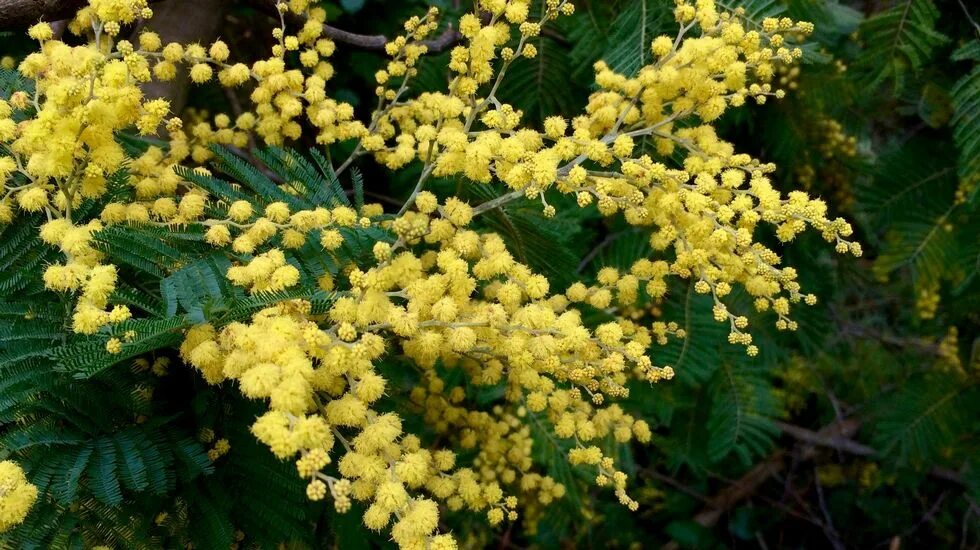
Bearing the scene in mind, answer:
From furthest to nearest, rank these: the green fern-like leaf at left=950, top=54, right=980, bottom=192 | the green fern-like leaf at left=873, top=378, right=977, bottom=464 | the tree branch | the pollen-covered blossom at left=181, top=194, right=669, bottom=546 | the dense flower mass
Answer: the green fern-like leaf at left=873, top=378, right=977, bottom=464, the green fern-like leaf at left=950, top=54, right=980, bottom=192, the tree branch, the dense flower mass, the pollen-covered blossom at left=181, top=194, right=669, bottom=546

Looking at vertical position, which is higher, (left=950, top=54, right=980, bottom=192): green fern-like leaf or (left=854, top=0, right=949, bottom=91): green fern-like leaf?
(left=854, top=0, right=949, bottom=91): green fern-like leaf

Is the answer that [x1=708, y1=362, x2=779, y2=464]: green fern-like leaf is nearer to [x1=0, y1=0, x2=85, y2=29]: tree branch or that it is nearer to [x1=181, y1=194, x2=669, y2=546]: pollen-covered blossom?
[x1=181, y1=194, x2=669, y2=546]: pollen-covered blossom

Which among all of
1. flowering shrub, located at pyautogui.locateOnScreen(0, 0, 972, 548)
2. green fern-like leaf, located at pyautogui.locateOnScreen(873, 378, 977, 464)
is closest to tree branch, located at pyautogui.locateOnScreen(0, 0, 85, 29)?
flowering shrub, located at pyautogui.locateOnScreen(0, 0, 972, 548)

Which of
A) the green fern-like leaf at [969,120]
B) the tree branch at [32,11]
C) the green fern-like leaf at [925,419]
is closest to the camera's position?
the tree branch at [32,11]

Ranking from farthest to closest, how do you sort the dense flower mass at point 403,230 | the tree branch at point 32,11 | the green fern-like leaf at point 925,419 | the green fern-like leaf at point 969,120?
the green fern-like leaf at point 925,419
the green fern-like leaf at point 969,120
the tree branch at point 32,11
the dense flower mass at point 403,230

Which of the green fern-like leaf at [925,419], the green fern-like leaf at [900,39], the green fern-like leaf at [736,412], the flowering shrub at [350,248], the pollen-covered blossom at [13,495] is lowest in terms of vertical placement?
the green fern-like leaf at [925,419]

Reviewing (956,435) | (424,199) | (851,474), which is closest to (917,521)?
(851,474)

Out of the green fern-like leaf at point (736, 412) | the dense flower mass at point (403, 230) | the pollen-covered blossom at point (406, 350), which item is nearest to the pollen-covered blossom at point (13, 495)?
the dense flower mass at point (403, 230)

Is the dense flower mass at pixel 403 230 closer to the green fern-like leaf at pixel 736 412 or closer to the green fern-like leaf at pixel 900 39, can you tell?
the green fern-like leaf at pixel 900 39
